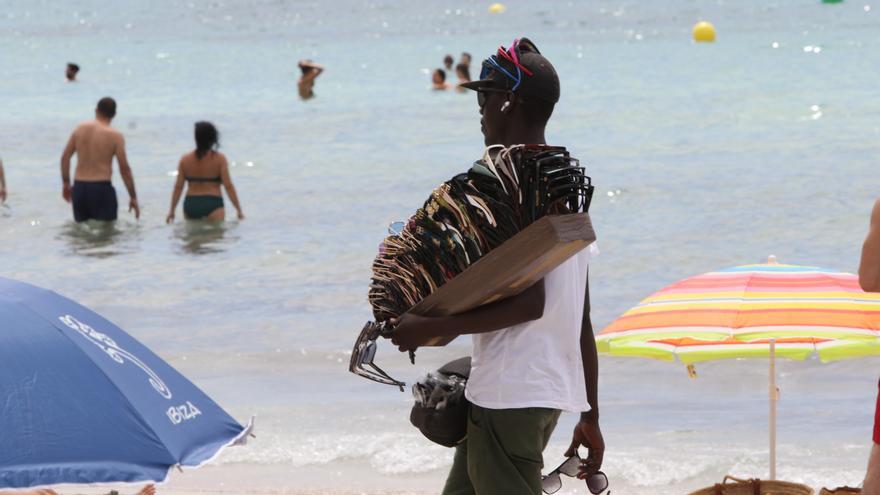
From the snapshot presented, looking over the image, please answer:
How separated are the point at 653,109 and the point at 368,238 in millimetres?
14098

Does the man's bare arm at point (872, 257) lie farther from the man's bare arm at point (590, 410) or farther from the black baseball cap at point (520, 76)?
the black baseball cap at point (520, 76)

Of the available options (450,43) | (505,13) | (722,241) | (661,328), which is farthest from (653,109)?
(505,13)

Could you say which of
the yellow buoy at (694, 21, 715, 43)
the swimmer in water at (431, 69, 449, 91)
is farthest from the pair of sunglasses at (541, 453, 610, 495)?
the yellow buoy at (694, 21, 715, 43)

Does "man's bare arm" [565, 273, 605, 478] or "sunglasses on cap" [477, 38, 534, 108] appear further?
"man's bare arm" [565, 273, 605, 478]

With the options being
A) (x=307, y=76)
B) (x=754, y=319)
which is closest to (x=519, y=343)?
(x=754, y=319)

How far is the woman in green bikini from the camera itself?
12975 mm

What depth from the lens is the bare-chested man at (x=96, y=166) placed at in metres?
13.4

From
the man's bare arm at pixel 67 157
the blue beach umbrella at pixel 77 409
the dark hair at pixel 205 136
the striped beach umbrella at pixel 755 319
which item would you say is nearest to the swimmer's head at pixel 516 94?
the blue beach umbrella at pixel 77 409

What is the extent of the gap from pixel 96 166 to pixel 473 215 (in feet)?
36.0

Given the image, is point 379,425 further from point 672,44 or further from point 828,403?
point 672,44

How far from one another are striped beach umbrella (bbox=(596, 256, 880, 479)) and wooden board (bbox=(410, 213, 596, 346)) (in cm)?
109

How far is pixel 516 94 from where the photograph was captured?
324 centimetres

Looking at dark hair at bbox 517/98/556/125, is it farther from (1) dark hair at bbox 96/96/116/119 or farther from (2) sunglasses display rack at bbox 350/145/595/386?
(1) dark hair at bbox 96/96/116/119

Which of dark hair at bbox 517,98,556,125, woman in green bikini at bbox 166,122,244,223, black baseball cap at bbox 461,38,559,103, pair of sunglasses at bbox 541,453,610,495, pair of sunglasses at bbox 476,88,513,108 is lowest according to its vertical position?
woman in green bikini at bbox 166,122,244,223
